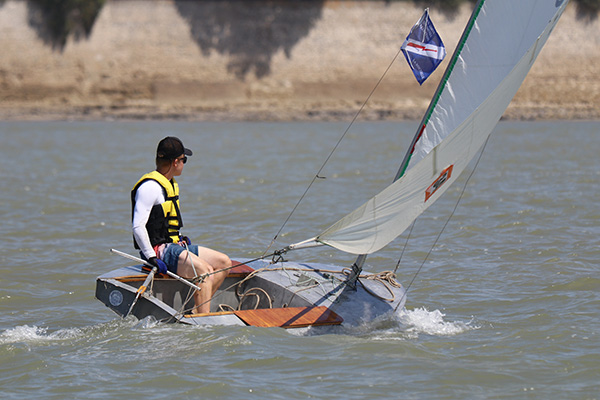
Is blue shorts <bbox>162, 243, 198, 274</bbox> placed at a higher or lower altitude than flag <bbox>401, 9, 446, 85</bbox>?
lower

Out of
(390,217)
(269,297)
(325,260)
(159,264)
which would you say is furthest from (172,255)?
(325,260)

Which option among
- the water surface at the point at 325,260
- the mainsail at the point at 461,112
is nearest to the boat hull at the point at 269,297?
the water surface at the point at 325,260

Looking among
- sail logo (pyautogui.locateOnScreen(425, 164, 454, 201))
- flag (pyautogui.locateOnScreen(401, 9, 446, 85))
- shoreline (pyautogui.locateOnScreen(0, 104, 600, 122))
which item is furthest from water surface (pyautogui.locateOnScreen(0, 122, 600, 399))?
shoreline (pyautogui.locateOnScreen(0, 104, 600, 122))

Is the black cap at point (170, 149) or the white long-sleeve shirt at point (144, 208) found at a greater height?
the black cap at point (170, 149)

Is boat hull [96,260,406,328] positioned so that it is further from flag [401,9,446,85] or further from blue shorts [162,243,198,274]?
flag [401,9,446,85]

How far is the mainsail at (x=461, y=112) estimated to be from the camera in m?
5.28

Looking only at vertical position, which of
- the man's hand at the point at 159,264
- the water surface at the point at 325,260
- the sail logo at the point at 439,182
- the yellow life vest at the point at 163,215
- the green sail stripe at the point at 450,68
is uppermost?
the green sail stripe at the point at 450,68

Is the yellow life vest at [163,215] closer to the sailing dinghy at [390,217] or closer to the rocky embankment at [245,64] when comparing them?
the sailing dinghy at [390,217]

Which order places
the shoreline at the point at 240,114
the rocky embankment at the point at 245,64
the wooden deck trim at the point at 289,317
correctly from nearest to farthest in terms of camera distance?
the wooden deck trim at the point at 289,317 → the shoreline at the point at 240,114 → the rocky embankment at the point at 245,64

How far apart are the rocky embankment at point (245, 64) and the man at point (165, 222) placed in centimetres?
2763

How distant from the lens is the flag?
230 inches

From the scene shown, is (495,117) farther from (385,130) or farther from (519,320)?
(385,130)

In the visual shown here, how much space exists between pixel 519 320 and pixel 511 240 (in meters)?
2.84

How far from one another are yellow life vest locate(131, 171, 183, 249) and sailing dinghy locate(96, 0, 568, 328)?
310 mm
